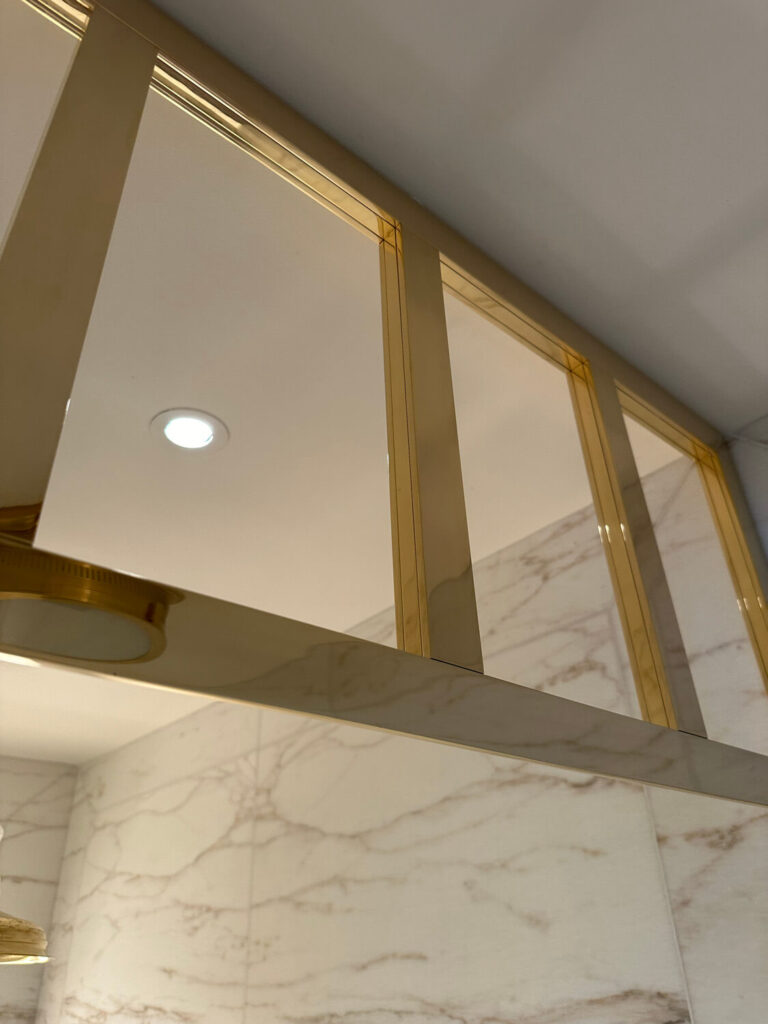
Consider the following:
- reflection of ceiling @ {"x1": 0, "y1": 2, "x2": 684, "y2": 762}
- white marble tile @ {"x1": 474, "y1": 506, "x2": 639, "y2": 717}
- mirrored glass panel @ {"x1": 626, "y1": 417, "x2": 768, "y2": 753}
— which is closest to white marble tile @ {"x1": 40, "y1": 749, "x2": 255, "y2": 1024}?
reflection of ceiling @ {"x1": 0, "y1": 2, "x2": 684, "y2": 762}

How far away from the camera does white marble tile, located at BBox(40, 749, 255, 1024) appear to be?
174cm

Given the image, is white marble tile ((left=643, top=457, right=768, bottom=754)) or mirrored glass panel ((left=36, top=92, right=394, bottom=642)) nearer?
mirrored glass panel ((left=36, top=92, right=394, bottom=642))

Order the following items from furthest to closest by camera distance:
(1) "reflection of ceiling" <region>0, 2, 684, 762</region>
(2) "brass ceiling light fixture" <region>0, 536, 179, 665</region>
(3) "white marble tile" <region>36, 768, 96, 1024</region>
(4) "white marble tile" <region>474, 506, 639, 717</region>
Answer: (3) "white marble tile" <region>36, 768, 96, 1024</region>, (4) "white marble tile" <region>474, 506, 639, 717</region>, (1) "reflection of ceiling" <region>0, 2, 684, 762</region>, (2) "brass ceiling light fixture" <region>0, 536, 179, 665</region>

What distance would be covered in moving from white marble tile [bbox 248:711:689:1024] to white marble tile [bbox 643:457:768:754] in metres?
0.17

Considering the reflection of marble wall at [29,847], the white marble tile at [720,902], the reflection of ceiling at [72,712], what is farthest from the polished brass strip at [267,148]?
the reflection of marble wall at [29,847]

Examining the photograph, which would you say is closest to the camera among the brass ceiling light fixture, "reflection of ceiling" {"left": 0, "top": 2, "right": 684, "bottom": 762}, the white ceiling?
the brass ceiling light fixture

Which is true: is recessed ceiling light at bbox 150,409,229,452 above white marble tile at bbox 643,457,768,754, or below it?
above

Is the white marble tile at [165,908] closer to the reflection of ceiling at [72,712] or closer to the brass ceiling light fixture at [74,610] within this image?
the reflection of ceiling at [72,712]

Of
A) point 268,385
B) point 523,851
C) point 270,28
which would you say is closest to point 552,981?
point 523,851

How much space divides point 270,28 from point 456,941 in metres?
1.24

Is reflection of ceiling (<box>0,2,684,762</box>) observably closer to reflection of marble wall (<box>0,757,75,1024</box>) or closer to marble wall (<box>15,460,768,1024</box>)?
marble wall (<box>15,460,768,1024</box>)

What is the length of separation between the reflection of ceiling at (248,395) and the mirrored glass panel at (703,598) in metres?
0.12

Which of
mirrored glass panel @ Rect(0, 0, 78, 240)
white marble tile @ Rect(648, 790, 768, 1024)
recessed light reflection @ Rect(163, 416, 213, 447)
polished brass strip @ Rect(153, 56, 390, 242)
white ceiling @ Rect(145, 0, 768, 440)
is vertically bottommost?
Answer: white marble tile @ Rect(648, 790, 768, 1024)

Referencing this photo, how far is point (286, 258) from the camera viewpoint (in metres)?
0.87
